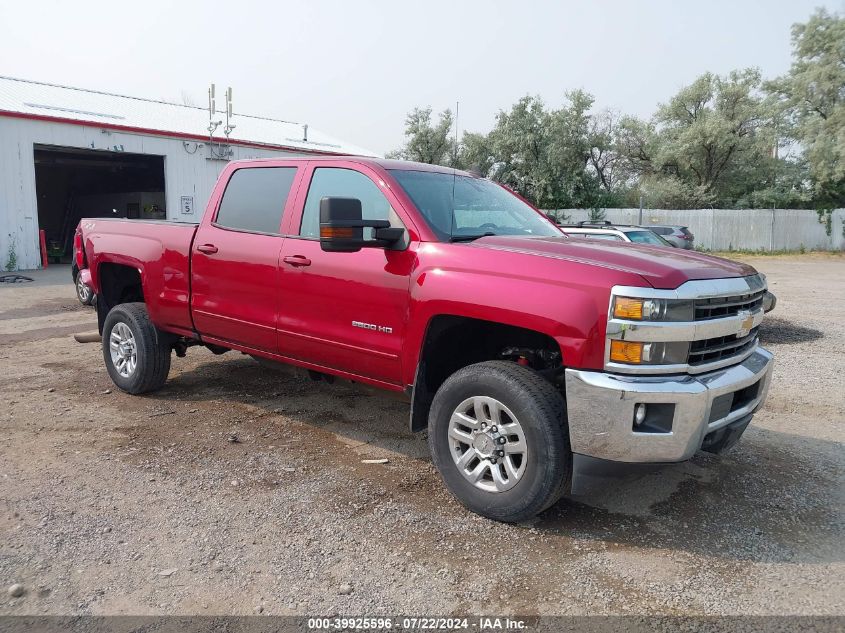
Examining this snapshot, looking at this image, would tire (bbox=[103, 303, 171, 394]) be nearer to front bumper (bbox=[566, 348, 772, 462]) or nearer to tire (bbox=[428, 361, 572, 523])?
tire (bbox=[428, 361, 572, 523])

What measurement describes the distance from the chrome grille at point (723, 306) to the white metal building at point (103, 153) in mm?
18890

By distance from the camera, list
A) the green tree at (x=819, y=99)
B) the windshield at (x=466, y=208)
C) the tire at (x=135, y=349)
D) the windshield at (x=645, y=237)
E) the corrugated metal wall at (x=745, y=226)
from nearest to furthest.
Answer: the windshield at (x=466, y=208) < the tire at (x=135, y=349) < the windshield at (x=645, y=237) < the corrugated metal wall at (x=745, y=226) < the green tree at (x=819, y=99)

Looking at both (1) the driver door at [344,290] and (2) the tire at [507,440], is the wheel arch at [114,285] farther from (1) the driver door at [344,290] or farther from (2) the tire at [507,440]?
(2) the tire at [507,440]

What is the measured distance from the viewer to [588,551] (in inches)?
134

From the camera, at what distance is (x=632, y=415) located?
10.4 ft

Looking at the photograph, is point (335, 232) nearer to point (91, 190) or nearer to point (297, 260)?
point (297, 260)

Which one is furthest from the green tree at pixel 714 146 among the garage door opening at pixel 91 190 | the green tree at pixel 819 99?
the garage door opening at pixel 91 190

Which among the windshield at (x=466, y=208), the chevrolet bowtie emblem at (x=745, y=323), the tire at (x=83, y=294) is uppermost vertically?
the windshield at (x=466, y=208)

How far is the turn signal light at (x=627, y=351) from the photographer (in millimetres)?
3209

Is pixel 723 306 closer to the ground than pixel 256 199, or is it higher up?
closer to the ground

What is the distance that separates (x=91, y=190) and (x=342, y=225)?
3213 centimetres

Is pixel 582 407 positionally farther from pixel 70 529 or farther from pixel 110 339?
pixel 110 339

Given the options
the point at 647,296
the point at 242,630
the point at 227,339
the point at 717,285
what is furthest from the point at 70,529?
the point at 717,285

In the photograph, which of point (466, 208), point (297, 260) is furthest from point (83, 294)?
point (466, 208)
